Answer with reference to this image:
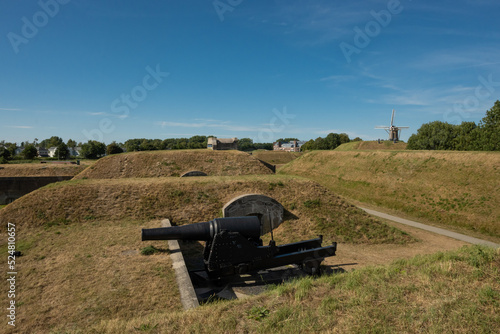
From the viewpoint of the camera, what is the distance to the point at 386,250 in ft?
41.7

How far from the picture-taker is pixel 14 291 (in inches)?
250

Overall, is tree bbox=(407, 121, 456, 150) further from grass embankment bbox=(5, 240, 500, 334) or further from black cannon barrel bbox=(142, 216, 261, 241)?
black cannon barrel bbox=(142, 216, 261, 241)

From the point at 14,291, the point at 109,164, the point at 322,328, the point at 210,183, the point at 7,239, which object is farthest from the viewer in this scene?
the point at 109,164

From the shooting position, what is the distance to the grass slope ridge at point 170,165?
24.9 m

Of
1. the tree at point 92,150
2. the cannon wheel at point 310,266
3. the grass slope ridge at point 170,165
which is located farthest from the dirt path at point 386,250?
the tree at point 92,150

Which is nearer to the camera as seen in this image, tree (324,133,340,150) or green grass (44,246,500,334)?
green grass (44,246,500,334)

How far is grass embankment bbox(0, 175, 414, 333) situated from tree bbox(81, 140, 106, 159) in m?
56.6

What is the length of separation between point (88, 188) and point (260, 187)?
30.4ft

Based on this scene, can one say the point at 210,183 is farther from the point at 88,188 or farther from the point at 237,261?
the point at 237,261

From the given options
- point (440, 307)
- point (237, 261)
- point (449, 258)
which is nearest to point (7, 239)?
point (237, 261)

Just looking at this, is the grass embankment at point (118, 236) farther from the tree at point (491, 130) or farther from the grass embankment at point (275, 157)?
the grass embankment at point (275, 157)

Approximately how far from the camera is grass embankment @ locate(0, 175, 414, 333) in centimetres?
556

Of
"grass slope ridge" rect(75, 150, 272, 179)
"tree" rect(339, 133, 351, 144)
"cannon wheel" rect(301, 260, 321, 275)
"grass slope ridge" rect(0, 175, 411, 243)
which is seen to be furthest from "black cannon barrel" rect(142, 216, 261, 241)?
"tree" rect(339, 133, 351, 144)

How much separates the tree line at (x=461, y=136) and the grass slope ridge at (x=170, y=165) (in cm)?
3039
